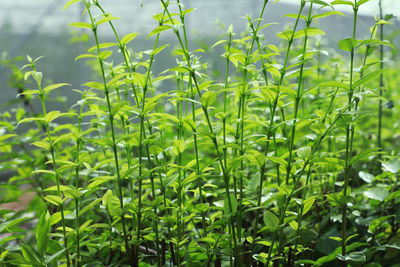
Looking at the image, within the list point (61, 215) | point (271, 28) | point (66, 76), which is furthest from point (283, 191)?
point (66, 76)

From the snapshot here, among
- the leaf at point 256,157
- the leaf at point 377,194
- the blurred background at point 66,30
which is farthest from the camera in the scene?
the blurred background at point 66,30

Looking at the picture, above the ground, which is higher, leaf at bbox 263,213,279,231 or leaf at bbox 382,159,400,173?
leaf at bbox 382,159,400,173

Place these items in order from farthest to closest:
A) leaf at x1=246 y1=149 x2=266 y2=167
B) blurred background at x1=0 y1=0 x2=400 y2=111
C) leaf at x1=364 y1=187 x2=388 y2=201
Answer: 1. blurred background at x1=0 y1=0 x2=400 y2=111
2. leaf at x1=364 y1=187 x2=388 y2=201
3. leaf at x1=246 y1=149 x2=266 y2=167

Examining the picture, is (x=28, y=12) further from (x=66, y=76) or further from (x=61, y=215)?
(x=61, y=215)

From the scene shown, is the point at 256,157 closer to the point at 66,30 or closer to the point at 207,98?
the point at 207,98

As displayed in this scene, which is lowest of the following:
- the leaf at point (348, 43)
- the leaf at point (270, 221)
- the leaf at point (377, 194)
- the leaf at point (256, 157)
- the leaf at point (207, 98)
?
the leaf at point (377, 194)

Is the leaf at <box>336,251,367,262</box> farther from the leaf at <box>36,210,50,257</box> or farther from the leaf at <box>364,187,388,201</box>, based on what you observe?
the leaf at <box>36,210,50,257</box>

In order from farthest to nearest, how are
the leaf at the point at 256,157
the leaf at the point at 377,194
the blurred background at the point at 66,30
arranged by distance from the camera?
the blurred background at the point at 66,30 < the leaf at the point at 377,194 < the leaf at the point at 256,157

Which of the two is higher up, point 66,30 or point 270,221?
point 66,30

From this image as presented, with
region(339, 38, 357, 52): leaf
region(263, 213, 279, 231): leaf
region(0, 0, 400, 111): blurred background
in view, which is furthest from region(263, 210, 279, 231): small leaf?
region(0, 0, 400, 111): blurred background

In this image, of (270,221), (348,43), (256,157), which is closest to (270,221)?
(270,221)

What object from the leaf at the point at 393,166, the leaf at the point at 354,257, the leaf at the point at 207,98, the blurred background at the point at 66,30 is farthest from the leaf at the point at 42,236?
the blurred background at the point at 66,30

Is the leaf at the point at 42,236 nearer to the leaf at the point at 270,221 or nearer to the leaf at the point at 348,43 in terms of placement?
the leaf at the point at 270,221

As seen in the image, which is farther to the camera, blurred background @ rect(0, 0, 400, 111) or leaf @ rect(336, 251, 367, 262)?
blurred background @ rect(0, 0, 400, 111)
